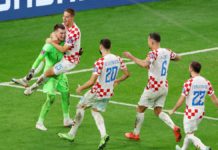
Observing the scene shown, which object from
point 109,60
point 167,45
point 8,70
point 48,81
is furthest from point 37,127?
point 167,45

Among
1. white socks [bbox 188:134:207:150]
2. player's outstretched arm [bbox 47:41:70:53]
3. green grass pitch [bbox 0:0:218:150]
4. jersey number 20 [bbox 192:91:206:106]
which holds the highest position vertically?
player's outstretched arm [bbox 47:41:70:53]

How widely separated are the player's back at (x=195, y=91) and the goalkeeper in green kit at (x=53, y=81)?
13.1 ft

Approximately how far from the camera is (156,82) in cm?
2406

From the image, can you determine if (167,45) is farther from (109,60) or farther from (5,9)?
(109,60)

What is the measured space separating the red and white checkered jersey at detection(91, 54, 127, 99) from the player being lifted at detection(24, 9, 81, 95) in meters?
1.85

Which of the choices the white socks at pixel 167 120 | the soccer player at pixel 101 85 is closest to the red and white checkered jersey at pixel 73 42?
the soccer player at pixel 101 85

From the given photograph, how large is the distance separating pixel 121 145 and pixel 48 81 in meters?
2.72

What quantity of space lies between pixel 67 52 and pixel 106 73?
241 centimetres

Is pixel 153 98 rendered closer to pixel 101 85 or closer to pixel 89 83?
pixel 101 85

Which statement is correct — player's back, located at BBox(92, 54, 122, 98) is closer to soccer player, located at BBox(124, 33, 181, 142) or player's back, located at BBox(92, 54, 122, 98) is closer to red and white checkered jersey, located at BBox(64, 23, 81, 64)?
soccer player, located at BBox(124, 33, 181, 142)

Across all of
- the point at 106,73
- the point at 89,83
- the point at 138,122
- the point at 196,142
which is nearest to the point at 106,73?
the point at 106,73

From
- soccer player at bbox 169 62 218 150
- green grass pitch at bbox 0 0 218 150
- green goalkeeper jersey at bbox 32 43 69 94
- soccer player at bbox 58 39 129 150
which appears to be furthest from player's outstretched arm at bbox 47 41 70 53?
soccer player at bbox 169 62 218 150

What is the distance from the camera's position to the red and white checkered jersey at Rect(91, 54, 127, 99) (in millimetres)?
23094

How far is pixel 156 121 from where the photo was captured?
26000 mm
